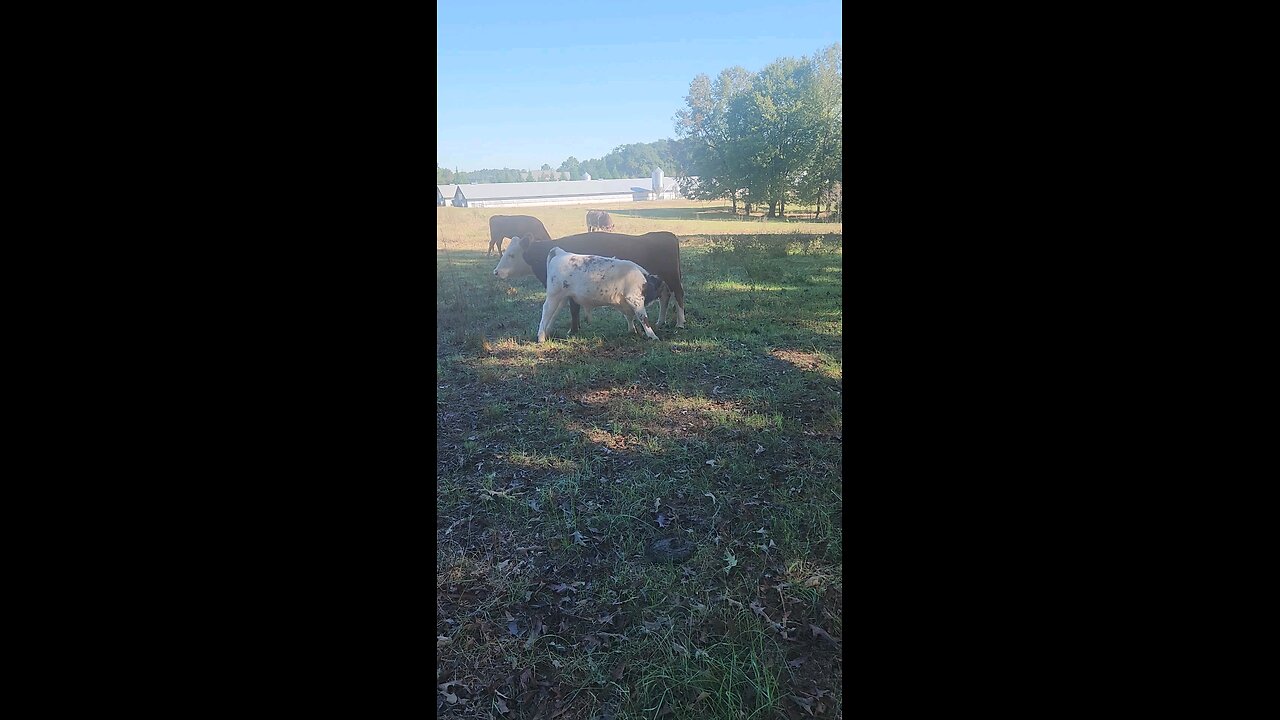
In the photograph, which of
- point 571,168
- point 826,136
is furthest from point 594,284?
point 826,136

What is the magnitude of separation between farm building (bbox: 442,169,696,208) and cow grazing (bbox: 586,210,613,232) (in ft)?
0.13

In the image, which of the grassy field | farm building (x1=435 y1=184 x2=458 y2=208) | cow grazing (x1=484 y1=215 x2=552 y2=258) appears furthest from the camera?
cow grazing (x1=484 y1=215 x2=552 y2=258)

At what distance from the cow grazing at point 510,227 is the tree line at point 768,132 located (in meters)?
0.55

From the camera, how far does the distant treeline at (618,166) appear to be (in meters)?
2.36

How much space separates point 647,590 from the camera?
1.88 meters

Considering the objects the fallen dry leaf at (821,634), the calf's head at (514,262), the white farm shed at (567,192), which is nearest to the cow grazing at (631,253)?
the calf's head at (514,262)

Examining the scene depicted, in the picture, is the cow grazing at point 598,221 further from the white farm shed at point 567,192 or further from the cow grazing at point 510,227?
the cow grazing at point 510,227

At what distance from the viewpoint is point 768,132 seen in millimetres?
2422

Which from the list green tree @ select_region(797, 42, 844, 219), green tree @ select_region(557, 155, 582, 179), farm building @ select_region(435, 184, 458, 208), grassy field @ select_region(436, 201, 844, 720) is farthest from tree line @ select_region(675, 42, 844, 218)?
farm building @ select_region(435, 184, 458, 208)

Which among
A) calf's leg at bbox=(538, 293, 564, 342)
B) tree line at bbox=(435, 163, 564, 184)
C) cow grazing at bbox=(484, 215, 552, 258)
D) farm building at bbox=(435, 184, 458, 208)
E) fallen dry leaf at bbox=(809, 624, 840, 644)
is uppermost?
tree line at bbox=(435, 163, 564, 184)

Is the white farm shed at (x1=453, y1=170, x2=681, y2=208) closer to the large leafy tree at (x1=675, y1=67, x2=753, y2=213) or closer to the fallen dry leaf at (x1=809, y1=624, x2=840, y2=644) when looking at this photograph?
the large leafy tree at (x1=675, y1=67, x2=753, y2=213)

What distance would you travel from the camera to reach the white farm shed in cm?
239
